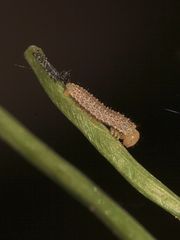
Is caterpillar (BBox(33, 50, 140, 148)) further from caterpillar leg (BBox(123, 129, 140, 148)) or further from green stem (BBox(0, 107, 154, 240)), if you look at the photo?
green stem (BBox(0, 107, 154, 240))

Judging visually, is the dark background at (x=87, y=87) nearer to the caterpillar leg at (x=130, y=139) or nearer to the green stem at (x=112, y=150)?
the caterpillar leg at (x=130, y=139)

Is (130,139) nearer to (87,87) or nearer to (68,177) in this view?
(68,177)

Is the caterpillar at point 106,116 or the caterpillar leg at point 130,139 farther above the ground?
the caterpillar at point 106,116

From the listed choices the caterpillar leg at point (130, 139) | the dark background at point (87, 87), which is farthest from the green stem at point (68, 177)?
the dark background at point (87, 87)

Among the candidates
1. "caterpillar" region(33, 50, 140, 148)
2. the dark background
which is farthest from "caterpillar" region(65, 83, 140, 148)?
the dark background

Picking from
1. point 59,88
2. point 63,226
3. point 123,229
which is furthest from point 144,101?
point 123,229

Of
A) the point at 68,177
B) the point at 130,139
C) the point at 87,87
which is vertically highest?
the point at 87,87

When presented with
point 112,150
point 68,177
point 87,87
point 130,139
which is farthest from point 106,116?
point 87,87
